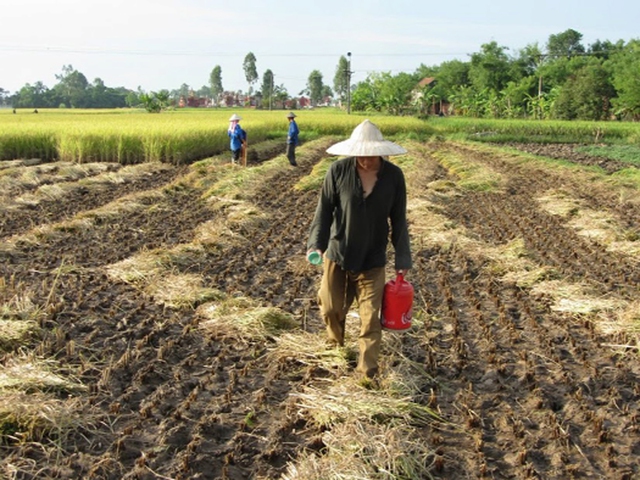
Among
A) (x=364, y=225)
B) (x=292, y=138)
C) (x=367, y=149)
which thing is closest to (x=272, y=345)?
(x=364, y=225)

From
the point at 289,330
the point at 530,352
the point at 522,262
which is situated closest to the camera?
the point at 530,352

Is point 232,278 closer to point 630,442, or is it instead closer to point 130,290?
point 130,290

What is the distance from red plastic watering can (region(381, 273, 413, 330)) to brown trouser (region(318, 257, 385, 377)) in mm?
51

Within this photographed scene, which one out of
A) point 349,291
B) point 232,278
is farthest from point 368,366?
point 232,278

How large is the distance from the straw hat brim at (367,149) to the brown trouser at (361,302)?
2.45 feet

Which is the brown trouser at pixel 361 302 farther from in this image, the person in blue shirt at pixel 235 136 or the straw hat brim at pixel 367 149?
the person in blue shirt at pixel 235 136

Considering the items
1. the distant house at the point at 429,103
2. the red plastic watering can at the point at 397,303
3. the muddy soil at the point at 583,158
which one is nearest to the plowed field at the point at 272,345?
the red plastic watering can at the point at 397,303

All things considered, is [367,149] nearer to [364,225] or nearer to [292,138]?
[364,225]

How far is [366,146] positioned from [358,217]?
44cm

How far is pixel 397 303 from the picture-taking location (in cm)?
395

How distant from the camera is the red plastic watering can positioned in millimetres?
3947

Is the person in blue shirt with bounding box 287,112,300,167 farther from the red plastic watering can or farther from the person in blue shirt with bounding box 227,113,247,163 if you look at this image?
the red plastic watering can

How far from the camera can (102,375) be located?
3.98 m

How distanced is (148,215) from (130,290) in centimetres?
402
